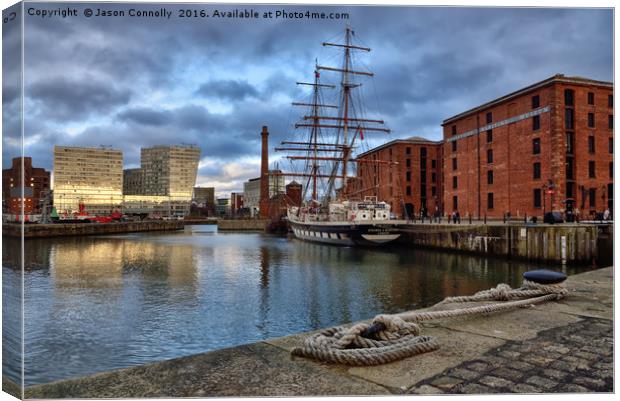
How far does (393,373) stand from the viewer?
500 centimetres

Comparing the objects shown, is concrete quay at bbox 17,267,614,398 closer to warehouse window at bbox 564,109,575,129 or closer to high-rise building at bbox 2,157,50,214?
high-rise building at bbox 2,157,50,214

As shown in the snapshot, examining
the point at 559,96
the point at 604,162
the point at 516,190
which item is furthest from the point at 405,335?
the point at 516,190

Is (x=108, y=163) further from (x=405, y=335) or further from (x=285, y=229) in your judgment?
(x=285, y=229)

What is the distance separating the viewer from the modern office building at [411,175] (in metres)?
84.4

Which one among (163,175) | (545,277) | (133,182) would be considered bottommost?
(545,277)

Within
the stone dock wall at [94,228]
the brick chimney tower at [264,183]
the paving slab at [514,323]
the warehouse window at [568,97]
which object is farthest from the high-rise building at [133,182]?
the paving slab at [514,323]

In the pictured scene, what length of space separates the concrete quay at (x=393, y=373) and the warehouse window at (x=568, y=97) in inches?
1705

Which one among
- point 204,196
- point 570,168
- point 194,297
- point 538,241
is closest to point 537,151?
point 570,168

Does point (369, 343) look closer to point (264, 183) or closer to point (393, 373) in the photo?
point (393, 373)

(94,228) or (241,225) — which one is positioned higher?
(94,228)

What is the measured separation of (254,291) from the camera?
21.8m

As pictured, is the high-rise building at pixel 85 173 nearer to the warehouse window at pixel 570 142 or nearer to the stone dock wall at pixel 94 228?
the stone dock wall at pixel 94 228

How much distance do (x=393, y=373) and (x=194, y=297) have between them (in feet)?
54.3

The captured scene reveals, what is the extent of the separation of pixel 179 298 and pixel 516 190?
1614 inches
